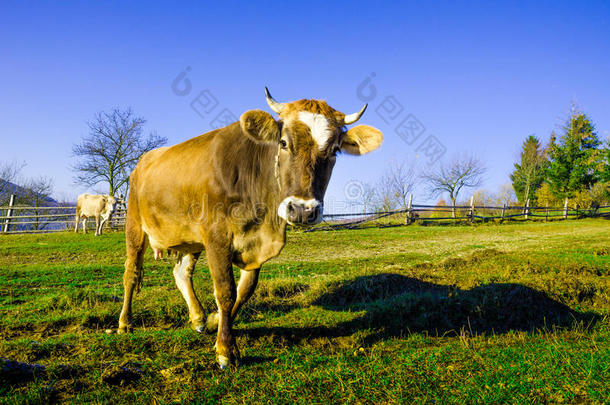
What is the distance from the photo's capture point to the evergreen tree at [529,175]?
4469 centimetres

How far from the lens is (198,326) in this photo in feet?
14.8

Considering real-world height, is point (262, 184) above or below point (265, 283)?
above

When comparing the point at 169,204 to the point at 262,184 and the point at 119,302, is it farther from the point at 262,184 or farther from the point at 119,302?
the point at 119,302

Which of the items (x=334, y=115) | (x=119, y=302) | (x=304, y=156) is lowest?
(x=119, y=302)

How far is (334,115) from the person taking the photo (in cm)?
379

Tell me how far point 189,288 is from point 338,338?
2166 millimetres

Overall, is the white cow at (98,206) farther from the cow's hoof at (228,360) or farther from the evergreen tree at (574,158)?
the evergreen tree at (574,158)

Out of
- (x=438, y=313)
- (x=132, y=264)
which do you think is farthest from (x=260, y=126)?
(x=438, y=313)

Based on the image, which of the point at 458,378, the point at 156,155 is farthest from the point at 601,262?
the point at 156,155

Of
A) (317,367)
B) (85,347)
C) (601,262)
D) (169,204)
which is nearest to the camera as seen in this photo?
(317,367)

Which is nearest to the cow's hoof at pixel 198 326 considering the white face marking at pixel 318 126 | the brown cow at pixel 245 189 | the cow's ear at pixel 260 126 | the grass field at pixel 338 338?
the brown cow at pixel 245 189

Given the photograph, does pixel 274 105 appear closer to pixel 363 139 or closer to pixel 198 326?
pixel 363 139

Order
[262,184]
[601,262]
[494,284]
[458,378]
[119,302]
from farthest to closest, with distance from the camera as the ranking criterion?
[601,262] → [494,284] → [119,302] → [262,184] → [458,378]

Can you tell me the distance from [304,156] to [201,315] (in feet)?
8.64
